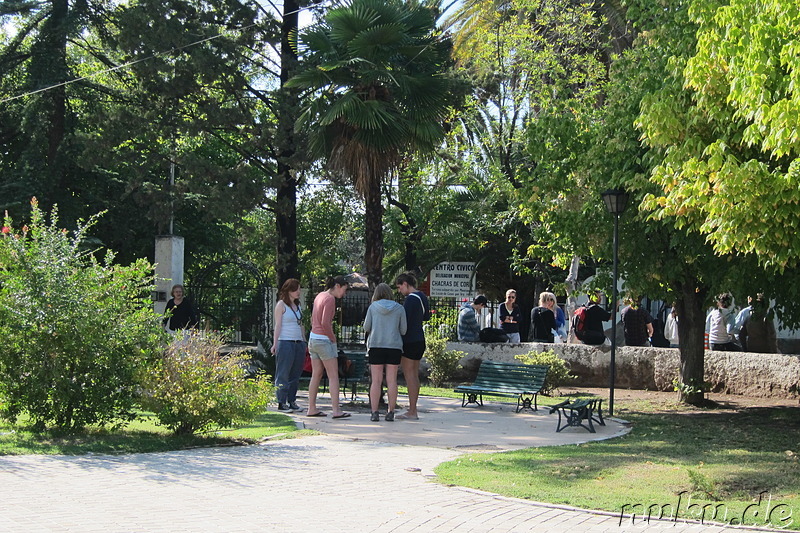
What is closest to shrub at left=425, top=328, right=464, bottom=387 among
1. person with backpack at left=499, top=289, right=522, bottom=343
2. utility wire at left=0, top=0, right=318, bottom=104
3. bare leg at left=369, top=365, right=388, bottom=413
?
person with backpack at left=499, top=289, right=522, bottom=343

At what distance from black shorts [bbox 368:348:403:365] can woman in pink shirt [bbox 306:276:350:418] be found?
0.63 m

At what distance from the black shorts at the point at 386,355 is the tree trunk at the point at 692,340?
507 cm

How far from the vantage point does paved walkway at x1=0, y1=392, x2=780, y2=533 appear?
6102 mm

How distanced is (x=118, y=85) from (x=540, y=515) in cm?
1848

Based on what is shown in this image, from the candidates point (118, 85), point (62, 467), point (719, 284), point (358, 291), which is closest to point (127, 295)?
point (62, 467)

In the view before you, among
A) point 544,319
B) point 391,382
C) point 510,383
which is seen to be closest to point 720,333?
point 544,319

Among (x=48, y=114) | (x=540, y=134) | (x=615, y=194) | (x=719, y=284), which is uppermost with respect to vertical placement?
(x=48, y=114)

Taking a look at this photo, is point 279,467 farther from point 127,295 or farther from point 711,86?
point 711,86

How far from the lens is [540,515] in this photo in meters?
6.51

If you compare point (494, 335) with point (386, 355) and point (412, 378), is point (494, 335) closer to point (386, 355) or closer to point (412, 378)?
point (412, 378)

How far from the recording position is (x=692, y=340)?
14008 mm

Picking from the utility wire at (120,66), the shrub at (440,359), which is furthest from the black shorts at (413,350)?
the utility wire at (120,66)

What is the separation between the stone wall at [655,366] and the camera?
591 inches

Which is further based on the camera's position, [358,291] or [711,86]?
[358,291]
